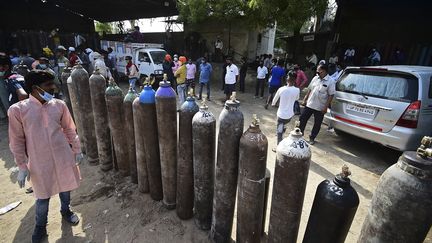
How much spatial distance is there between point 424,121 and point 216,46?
1419cm

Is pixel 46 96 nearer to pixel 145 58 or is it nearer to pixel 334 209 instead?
pixel 334 209

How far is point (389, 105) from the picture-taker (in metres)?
4.25

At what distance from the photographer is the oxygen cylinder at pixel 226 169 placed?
91.4 inches

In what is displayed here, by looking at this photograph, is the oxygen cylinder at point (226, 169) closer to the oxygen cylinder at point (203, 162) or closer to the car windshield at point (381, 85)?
the oxygen cylinder at point (203, 162)

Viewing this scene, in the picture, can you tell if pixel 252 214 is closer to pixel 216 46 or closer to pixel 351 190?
pixel 351 190

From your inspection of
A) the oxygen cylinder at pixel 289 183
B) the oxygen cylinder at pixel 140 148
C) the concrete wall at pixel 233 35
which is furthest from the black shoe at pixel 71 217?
the concrete wall at pixel 233 35

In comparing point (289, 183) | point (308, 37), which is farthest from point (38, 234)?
point (308, 37)

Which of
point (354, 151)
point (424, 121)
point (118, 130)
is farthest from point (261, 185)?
point (354, 151)

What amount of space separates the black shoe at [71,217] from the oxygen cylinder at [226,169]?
1766 mm

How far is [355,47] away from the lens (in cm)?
1461

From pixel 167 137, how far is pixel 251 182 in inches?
47.4

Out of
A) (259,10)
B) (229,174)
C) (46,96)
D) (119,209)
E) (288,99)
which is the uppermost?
(259,10)

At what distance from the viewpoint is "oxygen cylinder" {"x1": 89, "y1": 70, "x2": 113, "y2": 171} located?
144 inches

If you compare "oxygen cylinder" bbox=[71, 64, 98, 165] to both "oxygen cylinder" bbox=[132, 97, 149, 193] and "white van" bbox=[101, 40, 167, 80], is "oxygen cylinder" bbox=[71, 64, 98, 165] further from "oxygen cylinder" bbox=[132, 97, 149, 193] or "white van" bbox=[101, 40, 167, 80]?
"white van" bbox=[101, 40, 167, 80]
